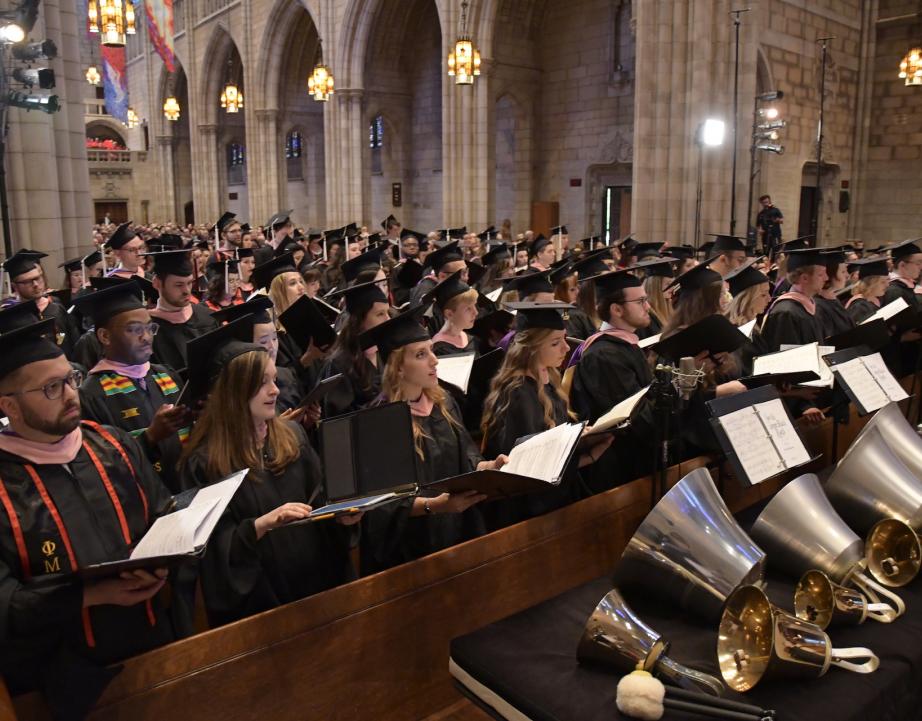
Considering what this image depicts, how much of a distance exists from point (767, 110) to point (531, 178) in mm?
8316

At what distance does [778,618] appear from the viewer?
2.10 m

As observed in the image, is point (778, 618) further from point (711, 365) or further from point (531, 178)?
point (531, 178)

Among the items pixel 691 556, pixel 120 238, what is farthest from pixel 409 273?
pixel 691 556

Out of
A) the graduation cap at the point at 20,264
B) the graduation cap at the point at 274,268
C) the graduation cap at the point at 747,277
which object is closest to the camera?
→ the graduation cap at the point at 747,277

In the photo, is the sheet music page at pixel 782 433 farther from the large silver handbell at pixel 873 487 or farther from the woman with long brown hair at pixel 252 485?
the woman with long brown hair at pixel 252 485

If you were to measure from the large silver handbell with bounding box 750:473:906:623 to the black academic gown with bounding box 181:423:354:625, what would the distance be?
1.56m

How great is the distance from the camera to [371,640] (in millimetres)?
2455

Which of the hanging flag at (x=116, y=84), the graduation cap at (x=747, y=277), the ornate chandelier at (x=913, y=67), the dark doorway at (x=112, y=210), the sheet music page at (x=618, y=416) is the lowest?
the sheet music page at (x=618, y=416)

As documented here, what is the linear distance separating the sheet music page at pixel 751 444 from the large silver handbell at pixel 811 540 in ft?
0.67

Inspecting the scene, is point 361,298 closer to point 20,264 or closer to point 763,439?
point 763,439

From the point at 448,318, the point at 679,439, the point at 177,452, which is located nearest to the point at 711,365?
the point at 679,439

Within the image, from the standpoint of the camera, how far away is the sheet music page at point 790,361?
3949mm

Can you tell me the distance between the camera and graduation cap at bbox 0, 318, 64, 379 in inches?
88.3

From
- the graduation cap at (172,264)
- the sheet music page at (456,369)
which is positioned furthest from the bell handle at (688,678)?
the graduation cap at (172,264)
